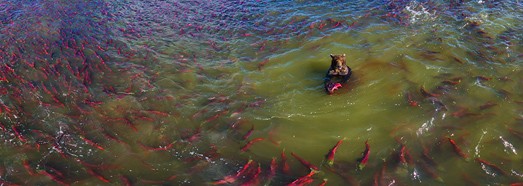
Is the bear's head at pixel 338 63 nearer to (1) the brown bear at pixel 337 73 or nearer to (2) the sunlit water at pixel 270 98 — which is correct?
(1) the brown bear at pixel 337 73

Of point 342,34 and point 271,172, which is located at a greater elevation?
point 342,34

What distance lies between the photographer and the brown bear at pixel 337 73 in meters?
9.49

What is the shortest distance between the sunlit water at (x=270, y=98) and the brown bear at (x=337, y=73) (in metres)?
0.27

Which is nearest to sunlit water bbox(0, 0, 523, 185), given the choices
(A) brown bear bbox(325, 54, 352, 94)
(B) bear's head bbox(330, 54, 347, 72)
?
(A) brown bear bbox(325, 54, 352, 94)

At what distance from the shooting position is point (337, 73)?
32.1 feet

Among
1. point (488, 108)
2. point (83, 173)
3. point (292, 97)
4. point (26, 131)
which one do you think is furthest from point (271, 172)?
point (26, 131)

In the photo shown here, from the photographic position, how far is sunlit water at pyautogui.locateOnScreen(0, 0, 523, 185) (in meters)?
7.19

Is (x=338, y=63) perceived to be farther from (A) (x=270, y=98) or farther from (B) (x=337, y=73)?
(A) (x=270, y=98)

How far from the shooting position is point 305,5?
1564 centimetres

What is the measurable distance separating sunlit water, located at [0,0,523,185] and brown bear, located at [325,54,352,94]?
0.90 ft

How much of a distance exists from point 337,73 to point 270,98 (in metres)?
2.11

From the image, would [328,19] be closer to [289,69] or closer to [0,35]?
[289,69]

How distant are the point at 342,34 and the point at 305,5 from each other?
3.71m

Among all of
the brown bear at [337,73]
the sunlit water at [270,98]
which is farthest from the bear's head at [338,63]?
the sunlit water at [270,98]
